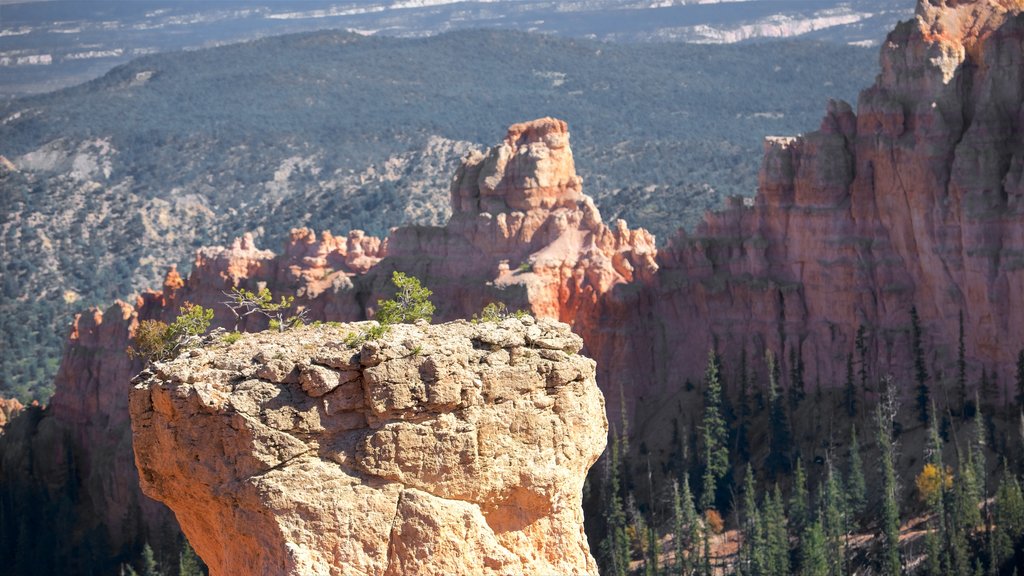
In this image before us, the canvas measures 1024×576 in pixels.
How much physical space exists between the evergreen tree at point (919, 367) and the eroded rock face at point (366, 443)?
188ft

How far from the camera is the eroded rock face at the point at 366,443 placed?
31969 millimetres

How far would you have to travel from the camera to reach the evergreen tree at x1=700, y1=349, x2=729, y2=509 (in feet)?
295

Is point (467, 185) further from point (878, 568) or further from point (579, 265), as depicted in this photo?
point (878, 568)

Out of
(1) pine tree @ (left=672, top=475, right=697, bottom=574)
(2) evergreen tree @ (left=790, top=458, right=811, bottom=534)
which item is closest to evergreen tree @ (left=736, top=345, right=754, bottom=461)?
(2) evergreen tree @ (left=790, top=458, right=811, bottom=534)

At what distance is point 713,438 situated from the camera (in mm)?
93438

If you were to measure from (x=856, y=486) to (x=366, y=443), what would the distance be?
54.9m

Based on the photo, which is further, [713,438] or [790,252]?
[790,252]

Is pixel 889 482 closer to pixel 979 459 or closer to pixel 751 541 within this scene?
pixel 979 459

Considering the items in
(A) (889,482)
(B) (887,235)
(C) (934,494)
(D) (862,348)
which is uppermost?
(B) (887,235)

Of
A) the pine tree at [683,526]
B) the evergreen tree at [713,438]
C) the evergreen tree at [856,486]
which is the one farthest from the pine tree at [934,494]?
the evergreen tree at [713,438]

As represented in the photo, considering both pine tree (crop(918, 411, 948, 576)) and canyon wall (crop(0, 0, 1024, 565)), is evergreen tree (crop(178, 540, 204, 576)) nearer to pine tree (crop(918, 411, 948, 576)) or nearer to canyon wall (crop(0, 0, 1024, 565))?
canyon wall (crop(0, 0, 1024, 565))

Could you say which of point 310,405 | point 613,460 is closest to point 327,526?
point 310,405

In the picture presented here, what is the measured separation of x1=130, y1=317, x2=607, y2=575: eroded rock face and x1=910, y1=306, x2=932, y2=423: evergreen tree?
57.4m

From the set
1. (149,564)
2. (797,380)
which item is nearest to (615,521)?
(797,380)
